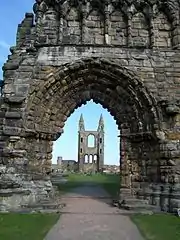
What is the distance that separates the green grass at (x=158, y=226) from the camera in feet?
16.8

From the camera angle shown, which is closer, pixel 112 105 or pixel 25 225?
pixel 25 225

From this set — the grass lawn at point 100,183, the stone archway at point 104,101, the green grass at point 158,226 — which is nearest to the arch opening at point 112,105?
the stone archway at point 104,101

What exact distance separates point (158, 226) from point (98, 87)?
5.16 m

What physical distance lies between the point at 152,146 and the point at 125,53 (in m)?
3.18

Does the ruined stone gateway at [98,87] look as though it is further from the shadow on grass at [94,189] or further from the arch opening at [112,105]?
the shadow on grass at [94,189]

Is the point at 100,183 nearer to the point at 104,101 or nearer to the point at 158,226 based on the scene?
the point at 104,101

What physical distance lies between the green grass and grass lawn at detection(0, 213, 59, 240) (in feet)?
6.16

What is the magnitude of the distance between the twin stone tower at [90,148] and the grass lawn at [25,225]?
1628 inches

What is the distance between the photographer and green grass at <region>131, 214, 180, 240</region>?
511cm

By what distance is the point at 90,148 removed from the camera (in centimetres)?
5294

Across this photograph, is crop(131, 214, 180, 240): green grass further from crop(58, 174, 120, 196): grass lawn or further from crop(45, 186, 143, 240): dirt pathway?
crop(58, 174, 120, 196): grass lawn

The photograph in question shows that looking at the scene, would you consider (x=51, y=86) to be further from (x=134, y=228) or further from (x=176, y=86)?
(x=134, y=228)

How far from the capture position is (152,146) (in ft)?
Answer: 28.7

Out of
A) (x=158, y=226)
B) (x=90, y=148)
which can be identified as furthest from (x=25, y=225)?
(x=90, y=148)
